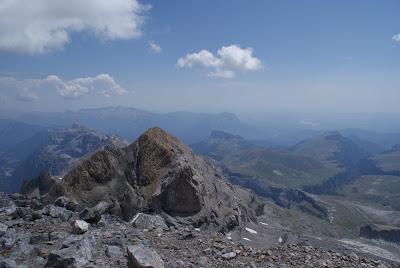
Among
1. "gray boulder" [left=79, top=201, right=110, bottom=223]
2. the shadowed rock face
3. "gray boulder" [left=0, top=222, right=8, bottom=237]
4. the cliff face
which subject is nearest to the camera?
"gray boulder" [left=0, top=222, right=8, bottom=237]

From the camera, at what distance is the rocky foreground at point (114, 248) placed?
1802 cm

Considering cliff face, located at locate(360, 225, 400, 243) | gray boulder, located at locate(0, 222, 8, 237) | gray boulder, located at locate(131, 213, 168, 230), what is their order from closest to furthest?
gray boulder, located at locate(0, 222, 8, 237), gray boulder, located at locate(131, 213, 168, 230), cliff face, located at locate(360, 225, 400, 243)

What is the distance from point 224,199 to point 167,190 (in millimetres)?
22779

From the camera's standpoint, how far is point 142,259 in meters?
17.5

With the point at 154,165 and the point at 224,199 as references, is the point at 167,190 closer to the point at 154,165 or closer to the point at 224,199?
the point at 154,165

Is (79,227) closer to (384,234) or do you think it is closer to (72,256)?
(72,256)

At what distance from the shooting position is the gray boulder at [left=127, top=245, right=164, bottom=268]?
17.2 meters

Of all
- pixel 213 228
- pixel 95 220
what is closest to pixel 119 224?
pixel 95 220

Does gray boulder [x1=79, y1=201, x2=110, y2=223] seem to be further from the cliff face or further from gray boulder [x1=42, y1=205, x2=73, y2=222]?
the cliff face

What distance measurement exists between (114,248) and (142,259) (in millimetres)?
3005

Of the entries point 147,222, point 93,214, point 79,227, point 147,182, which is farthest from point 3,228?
point 147,182

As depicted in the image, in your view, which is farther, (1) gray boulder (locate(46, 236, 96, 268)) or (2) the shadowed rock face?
(2) the shadowed rock face

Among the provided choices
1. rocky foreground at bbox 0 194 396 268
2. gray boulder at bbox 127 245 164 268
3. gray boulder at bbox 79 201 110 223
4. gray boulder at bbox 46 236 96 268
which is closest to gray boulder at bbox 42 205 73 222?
rocky foreground at bbox 0 194 396 268

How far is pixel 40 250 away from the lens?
19.6 metres
